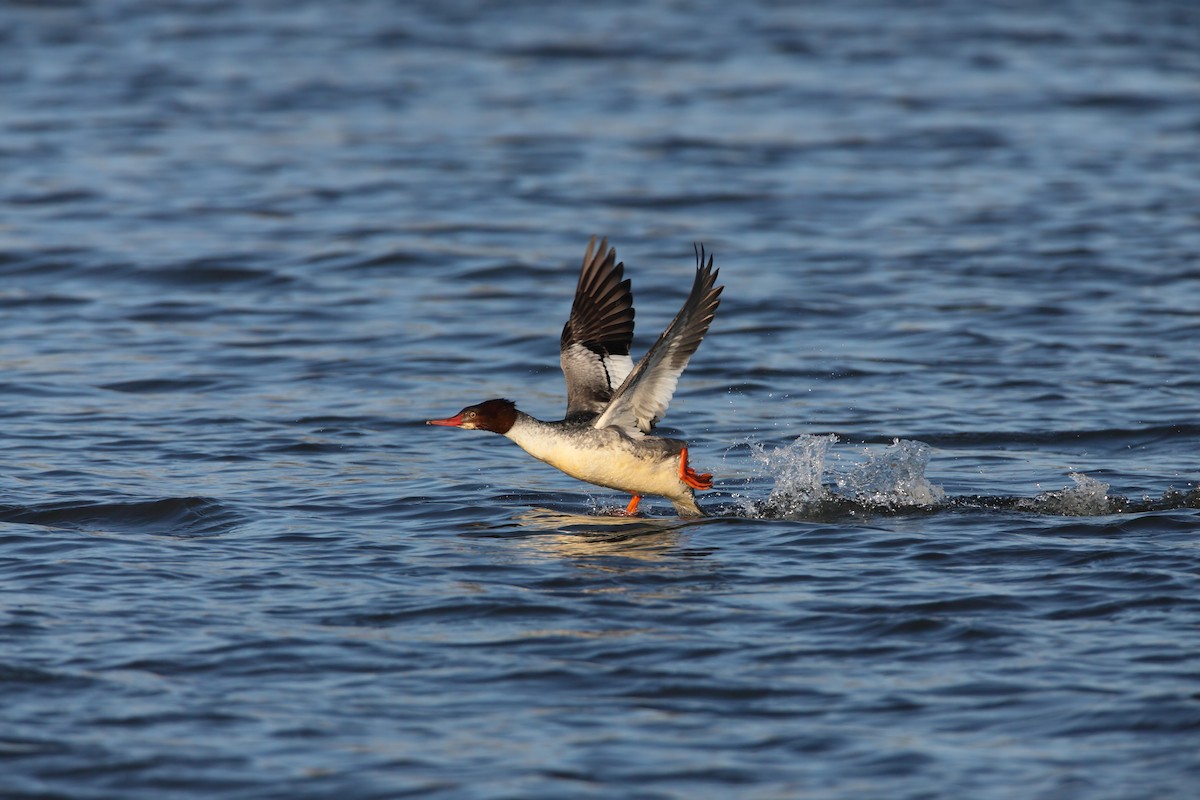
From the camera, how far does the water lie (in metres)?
5.70

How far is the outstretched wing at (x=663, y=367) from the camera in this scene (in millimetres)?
7645

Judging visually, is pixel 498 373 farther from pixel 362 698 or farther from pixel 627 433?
pixel 362 698

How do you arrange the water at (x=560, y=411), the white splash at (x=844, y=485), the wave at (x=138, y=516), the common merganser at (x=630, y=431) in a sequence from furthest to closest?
the white splash at (x=844, y=485) < the wave at (x=138, y=516) < the common merganser at (x=630, y=431) < the water at (x=560, y=411)

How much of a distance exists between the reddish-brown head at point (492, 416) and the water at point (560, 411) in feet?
1.68

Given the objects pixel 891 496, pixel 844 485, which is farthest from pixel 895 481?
pixel 844 485

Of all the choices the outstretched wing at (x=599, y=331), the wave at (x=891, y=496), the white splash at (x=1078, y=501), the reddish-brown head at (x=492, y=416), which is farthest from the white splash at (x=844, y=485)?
the reddish-brown head at (x=492, y=416)

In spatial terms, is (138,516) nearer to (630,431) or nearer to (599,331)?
(630,431)

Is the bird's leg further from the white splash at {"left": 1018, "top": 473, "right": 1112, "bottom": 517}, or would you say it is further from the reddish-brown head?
the white splash at {"left": 1018, "top": 473, "right": 1112, "bottom": 517}

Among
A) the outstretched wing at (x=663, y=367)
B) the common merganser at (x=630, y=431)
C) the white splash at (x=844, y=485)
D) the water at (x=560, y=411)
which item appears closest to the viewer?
the water at (x=560, y=411)

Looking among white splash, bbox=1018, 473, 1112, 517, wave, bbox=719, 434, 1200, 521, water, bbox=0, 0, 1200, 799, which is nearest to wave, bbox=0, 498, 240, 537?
water, bbox=0, 0, 1200, 799

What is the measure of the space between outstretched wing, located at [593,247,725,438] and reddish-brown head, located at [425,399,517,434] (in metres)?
0.47

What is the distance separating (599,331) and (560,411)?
199 centimetres

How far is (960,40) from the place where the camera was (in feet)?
88.4

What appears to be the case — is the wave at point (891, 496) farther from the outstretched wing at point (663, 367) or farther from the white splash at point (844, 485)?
the outstretched wing at point (663, 367)
